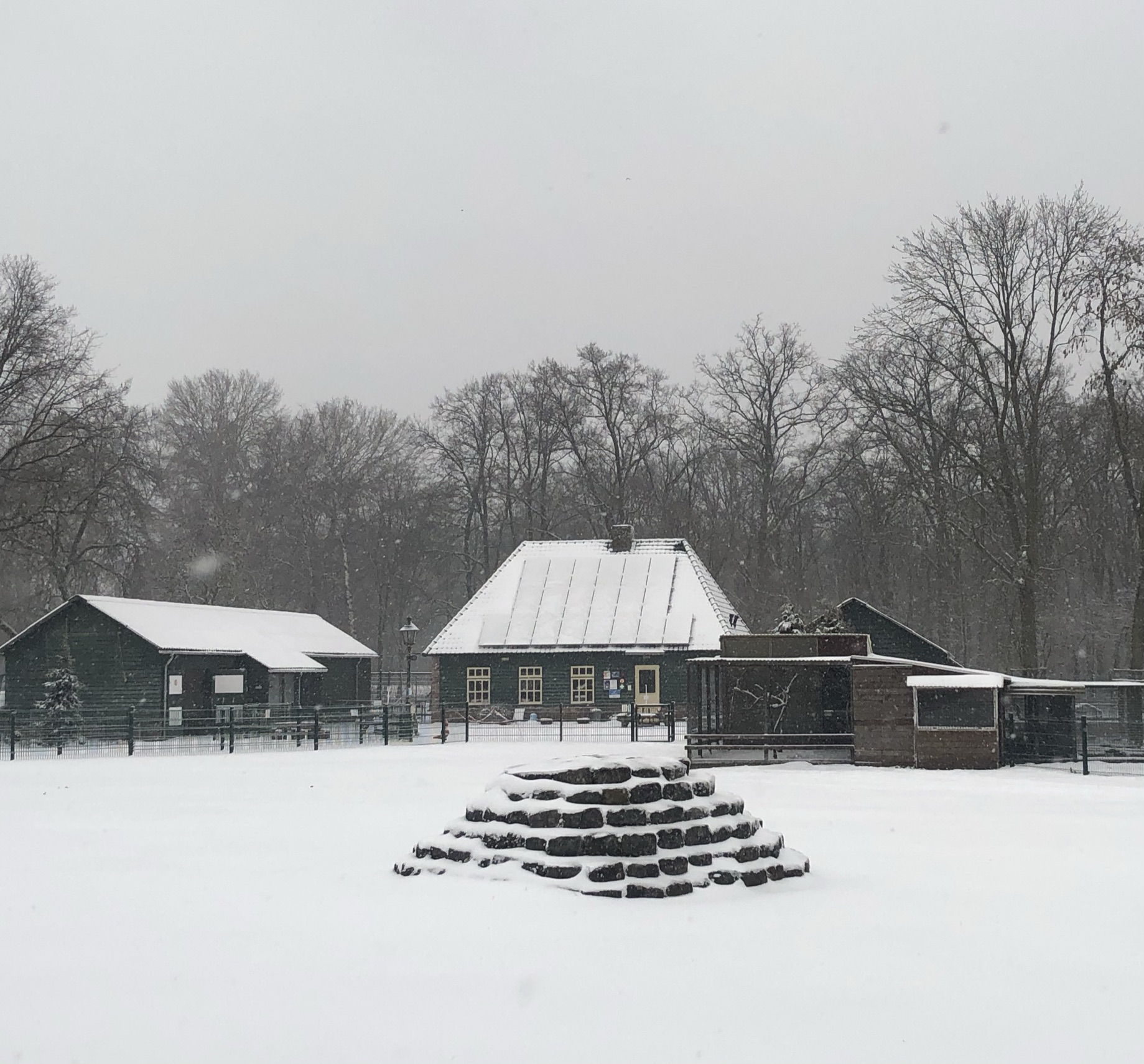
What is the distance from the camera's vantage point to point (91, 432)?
132 feet

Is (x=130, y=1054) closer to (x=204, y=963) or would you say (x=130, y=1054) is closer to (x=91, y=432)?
(x=204, y=963)

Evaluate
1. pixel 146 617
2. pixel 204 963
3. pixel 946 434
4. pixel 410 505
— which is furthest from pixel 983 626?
pixel 204 963

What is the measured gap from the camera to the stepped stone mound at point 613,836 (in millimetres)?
10672

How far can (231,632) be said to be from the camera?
3991 centimetres

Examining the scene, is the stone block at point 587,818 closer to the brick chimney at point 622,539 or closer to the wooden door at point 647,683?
the wooden door at point 647,683

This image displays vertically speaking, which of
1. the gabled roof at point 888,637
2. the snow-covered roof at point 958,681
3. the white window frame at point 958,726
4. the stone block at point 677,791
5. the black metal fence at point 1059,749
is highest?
the gabled roof at point 888,637

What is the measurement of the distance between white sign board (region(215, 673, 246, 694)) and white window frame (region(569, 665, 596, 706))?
430 inches

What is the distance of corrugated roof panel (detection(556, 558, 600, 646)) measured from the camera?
43.7 meters

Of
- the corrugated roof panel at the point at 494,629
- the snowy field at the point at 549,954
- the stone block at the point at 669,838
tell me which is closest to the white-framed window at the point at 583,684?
the corrugated roof panel at the point at 494,629

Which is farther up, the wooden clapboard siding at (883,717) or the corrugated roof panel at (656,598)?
the corrugated roof panel at (656,598)

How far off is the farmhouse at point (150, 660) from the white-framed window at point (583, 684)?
8.19 m

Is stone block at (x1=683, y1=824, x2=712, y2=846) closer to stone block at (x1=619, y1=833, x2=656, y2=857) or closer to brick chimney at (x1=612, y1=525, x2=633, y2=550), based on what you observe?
stone block at (x1=619, y1=833, x2=656, y2=857)

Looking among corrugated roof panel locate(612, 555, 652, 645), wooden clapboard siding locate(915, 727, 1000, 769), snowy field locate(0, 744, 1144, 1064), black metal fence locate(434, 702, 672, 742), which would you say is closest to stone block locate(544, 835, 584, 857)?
snowy field locate(0, 744, 1144, 1064)

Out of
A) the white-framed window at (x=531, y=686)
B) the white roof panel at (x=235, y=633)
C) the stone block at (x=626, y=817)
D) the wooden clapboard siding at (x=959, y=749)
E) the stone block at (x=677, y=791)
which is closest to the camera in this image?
the stone block at (x=626, y=817)
